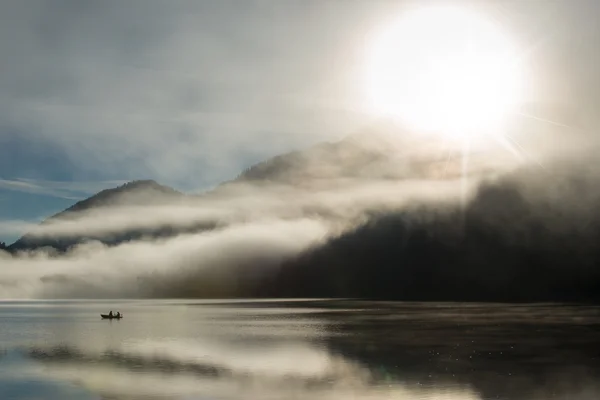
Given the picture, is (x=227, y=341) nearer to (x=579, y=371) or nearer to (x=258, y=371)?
(x=258, y=371)

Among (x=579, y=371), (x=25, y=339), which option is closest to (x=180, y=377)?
(x=579, y=371)

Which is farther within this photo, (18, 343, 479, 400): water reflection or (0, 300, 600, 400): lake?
(0, 300, 600, 400): lake

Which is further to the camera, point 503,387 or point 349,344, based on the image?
point 349,344

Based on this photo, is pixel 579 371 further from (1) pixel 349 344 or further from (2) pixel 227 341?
(2) pixel 227 341

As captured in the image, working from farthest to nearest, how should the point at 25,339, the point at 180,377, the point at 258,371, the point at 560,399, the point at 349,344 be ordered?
the point at 25,339 < the point at 349,344 < the point at 258,371 < the point at 180,377 < the point at 560,399

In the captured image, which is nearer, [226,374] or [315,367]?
[226,374]

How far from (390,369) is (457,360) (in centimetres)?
822

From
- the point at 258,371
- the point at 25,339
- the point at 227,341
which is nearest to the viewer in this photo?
the point at 258,371

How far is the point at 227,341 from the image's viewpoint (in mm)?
95750

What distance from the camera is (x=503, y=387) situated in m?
48.8

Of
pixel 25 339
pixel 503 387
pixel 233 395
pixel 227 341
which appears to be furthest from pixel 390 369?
pixel 25 339

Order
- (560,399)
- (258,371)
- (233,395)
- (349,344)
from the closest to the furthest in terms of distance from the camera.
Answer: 1. (560,399)
2. (233,395)
3. (258,371)
4. (349,344)

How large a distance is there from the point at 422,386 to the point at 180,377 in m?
19.4

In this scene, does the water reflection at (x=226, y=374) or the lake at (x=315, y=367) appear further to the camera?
the lake at (x=315, y=367)
